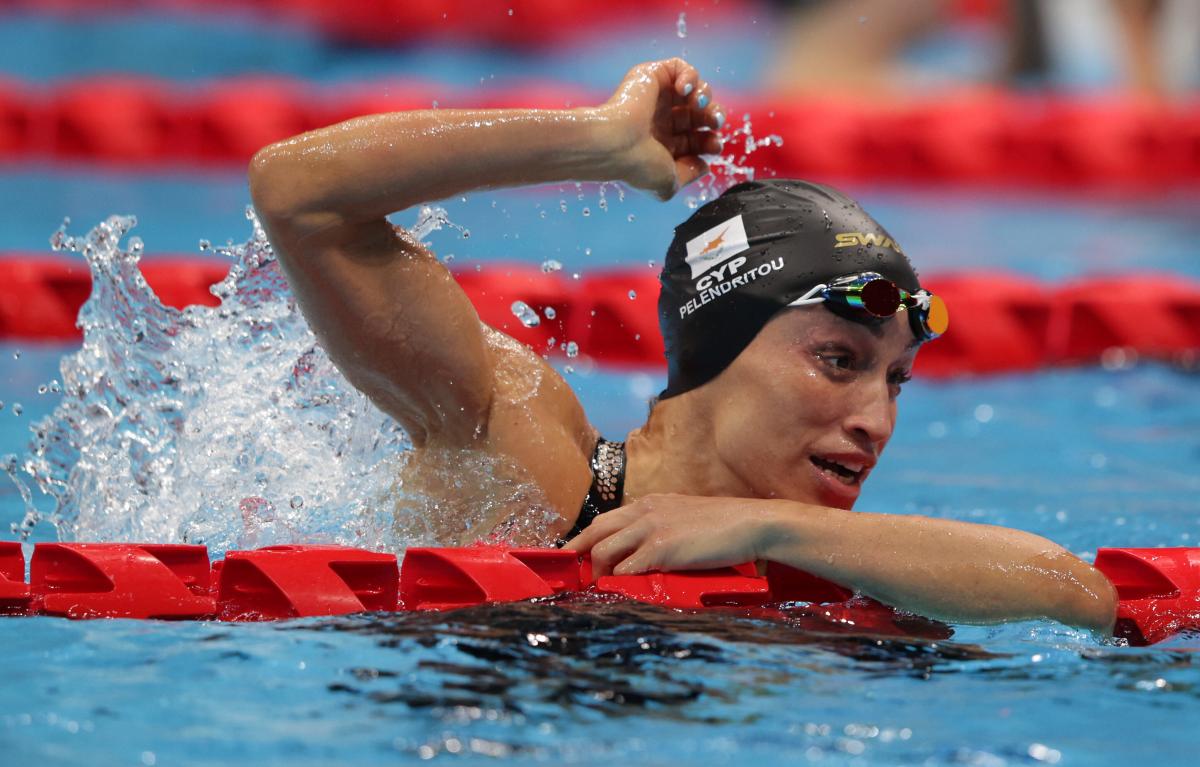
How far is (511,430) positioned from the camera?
8.47 ft

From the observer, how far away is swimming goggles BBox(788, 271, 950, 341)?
8.21 feet

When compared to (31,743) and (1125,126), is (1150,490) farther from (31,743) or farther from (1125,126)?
(1125,126)

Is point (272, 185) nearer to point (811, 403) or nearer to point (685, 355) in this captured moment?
point (685, 355)

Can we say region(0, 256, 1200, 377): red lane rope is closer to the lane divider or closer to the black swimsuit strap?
the black swimsuit strap

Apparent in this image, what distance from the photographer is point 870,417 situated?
2492 millimetres

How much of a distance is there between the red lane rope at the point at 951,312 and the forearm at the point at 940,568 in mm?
2671

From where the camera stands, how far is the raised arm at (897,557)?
2.44 metres

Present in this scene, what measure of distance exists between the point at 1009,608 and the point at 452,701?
95 cm

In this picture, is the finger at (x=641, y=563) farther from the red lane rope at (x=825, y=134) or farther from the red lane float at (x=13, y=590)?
the red lane rope at (x=825, y=134)

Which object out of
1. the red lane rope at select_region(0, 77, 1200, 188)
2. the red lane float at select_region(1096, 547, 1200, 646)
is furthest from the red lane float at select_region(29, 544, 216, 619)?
the red lane rope at select_region(0, 77, 1200, 188)

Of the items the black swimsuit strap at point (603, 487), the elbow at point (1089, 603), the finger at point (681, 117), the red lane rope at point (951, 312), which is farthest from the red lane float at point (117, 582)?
the red lane rope at point (951, 312)

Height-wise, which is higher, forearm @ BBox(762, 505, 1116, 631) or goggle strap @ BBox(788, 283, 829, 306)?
goggle strap @ BBox(788, 283, 829, 306)

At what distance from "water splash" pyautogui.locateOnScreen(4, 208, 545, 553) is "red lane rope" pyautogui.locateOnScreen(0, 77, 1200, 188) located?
4897 millimetres

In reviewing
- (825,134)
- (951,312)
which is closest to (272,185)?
(951,312)
